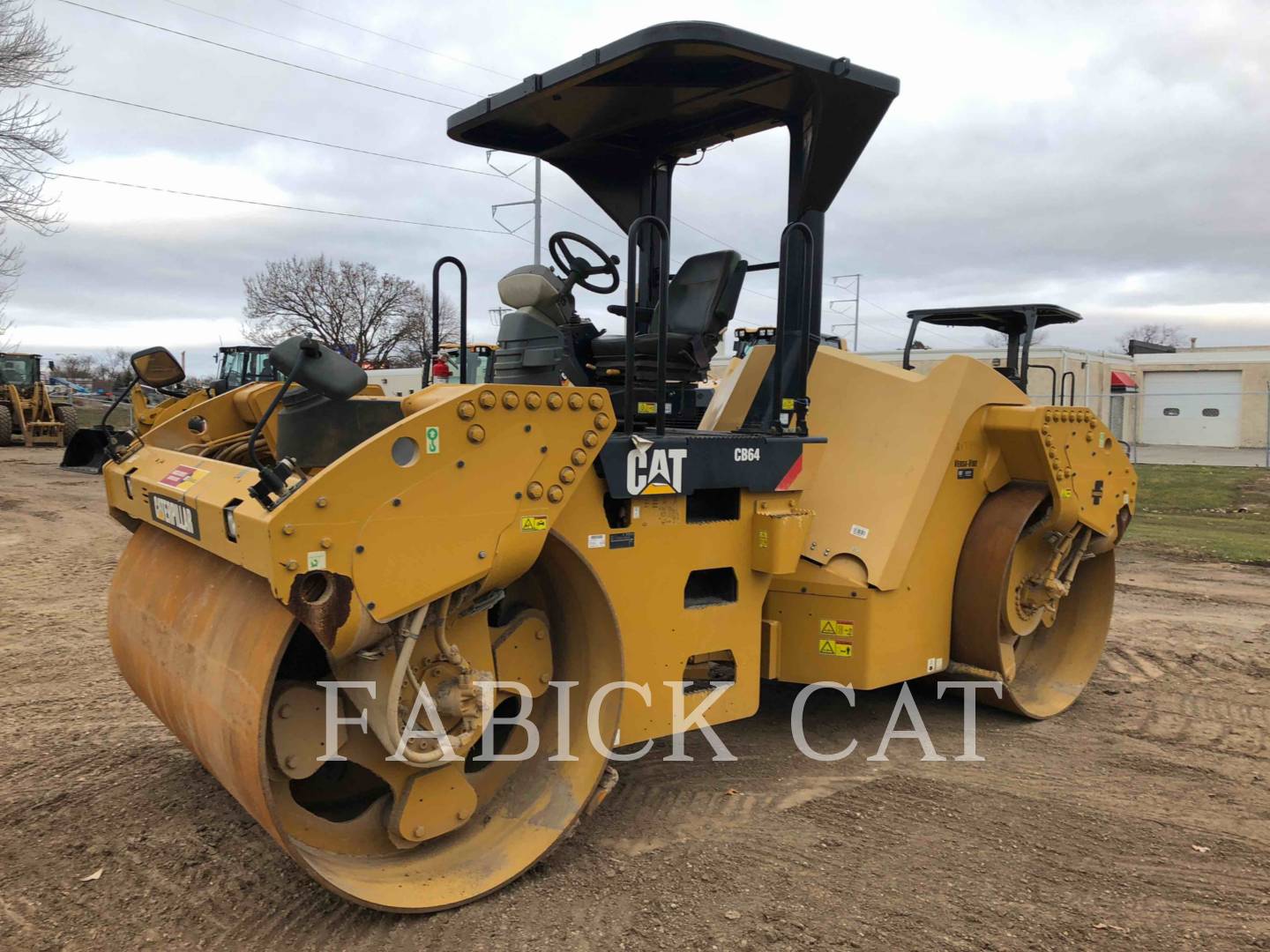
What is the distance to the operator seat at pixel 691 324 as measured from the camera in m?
4.13

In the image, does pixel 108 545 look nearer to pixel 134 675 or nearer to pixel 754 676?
pixel 134 675

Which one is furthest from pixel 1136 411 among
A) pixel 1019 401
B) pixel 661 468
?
pixel 661 468

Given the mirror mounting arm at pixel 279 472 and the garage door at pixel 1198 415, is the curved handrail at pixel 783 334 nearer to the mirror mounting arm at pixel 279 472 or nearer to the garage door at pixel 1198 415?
the mirror mounting arm at pixel 279 472

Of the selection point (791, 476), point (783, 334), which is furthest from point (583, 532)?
point (783, 334)

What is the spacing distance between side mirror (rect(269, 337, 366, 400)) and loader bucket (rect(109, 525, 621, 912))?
0.58 meters

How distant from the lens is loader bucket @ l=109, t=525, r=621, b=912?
2633mm

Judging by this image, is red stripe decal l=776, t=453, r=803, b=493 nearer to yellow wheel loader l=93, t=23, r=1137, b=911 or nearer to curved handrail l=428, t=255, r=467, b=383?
yellow wheel loader l=93, t=23, r=1137, b=911

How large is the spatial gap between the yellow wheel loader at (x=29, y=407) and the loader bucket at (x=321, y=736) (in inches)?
889

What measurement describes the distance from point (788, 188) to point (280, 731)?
2782mm

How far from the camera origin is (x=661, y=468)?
3324mm

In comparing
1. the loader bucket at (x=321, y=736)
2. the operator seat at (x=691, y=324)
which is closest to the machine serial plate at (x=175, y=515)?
the loader bucket at (x=321, y=736)

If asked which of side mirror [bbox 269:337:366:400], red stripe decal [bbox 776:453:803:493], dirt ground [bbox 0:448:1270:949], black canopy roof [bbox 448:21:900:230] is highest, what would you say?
black canopy roof [bbox 448:21:900:230]

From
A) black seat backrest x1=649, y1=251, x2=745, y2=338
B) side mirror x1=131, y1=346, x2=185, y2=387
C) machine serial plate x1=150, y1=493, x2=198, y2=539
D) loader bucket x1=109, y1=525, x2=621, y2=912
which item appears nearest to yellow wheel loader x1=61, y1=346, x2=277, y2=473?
side mirror x1=131, y1=346, x2=185, y2=387

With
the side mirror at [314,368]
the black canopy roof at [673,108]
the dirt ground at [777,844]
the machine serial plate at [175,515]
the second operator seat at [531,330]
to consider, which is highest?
the black canopy roof at [673,108]
